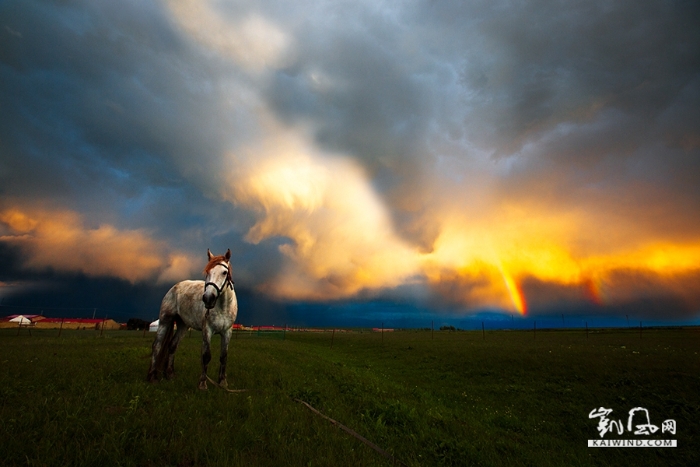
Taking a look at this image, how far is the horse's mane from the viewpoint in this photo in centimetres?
928

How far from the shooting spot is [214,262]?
374 inches

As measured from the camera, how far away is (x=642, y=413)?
1325 centimetres

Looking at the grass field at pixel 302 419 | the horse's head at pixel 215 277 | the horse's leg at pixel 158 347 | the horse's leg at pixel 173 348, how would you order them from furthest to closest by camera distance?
the horse's leg at pixel 173 348
the horse's leg at pixel 158 347
the horse's head at pixel 215 277
the grass field at pixel 302 419

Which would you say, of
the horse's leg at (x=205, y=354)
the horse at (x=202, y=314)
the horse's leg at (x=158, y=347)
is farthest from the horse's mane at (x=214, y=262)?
the horse's leg at (x=158, y=347)

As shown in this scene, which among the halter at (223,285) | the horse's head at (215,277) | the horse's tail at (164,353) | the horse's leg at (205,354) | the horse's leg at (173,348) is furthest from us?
the horse's leg at (173,348)

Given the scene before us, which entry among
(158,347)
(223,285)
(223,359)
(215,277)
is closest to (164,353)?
(158,347)

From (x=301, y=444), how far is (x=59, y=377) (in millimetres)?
8399

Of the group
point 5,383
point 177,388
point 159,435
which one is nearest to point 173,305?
point 177,388

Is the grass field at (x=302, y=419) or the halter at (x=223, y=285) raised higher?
the halter at (x=223, y=285)

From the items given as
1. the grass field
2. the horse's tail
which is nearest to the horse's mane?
the horse's tail

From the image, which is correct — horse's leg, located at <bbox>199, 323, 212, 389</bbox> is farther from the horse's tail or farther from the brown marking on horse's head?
the horse's tail

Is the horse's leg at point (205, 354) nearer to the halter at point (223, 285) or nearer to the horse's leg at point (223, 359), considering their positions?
the horse's leg at point (223, 359)

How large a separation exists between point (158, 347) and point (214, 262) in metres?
3.60

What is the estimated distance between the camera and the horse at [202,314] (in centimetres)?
909
